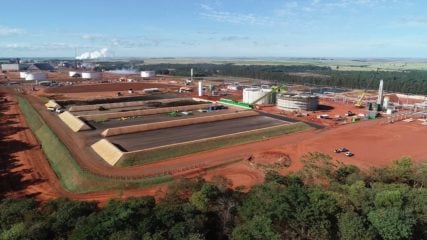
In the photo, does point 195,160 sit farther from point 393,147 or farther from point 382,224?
point 393,147

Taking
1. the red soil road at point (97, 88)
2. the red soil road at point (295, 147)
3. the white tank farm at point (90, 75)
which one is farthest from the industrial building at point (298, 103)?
the white tank farm at point (90, 75)

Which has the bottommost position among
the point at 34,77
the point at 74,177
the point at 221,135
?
the point at 74,177

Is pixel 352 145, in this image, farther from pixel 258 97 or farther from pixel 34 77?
pixel 34 77

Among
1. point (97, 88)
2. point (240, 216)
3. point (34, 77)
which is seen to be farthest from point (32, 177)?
point (34, 77)

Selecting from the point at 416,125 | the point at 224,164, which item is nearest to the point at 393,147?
the point at 416,125

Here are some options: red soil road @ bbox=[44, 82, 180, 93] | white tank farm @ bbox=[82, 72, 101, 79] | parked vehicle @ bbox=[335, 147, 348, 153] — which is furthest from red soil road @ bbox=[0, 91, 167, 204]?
white tank farm @ bbox=[82, 72, 101, 79]

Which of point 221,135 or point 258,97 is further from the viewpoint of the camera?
point 258,97
